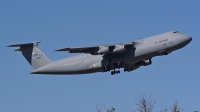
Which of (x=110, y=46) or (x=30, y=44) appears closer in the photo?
(x=110, y=46)

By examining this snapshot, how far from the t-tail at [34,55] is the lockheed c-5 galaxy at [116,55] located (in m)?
0.08

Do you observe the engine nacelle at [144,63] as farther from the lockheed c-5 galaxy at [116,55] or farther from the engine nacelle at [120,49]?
the engine nacelle at [120,49]

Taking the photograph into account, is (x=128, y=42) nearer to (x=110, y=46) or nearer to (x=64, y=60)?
(x=110, y=46)

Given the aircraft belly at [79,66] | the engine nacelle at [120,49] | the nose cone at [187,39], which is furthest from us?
the aircraft belly at [79,66]

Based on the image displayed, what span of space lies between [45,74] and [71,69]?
2.65 m

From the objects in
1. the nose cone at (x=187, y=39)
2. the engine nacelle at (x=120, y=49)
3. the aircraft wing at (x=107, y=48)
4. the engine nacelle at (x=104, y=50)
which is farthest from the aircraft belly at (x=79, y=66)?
the nose cone at (x=187, y=39)

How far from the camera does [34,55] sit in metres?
41.0

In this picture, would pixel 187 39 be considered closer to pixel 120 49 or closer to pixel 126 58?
pixel 126 58

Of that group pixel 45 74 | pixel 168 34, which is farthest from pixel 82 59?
pixel 168 34

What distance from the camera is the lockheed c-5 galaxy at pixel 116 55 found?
34125 millimetres

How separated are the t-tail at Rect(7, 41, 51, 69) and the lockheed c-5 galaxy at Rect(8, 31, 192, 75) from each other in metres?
0.08

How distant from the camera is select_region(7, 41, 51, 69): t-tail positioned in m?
40.4

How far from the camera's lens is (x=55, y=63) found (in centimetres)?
3862

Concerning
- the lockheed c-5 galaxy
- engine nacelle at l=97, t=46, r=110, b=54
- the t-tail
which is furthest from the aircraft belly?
the t-tail
